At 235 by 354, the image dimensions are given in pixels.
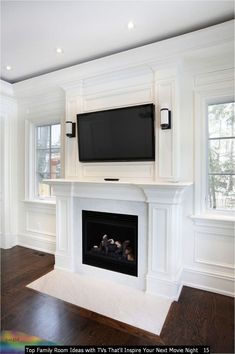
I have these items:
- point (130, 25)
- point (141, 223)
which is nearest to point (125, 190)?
point (141, 223)

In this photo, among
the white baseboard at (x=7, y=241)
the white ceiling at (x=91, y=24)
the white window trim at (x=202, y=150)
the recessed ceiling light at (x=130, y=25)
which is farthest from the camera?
the white baseboard at (x=7, y=241)

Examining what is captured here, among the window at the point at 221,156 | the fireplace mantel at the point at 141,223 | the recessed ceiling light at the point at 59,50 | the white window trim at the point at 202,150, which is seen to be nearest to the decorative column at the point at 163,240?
the fireplace mantel at the point at 141,223

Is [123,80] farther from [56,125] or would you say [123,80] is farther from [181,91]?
[56,125]

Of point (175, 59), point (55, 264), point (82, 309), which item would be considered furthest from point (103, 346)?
point (175, 59)

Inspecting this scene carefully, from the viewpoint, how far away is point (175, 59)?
2311 mm

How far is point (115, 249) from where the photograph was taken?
269 centimetres

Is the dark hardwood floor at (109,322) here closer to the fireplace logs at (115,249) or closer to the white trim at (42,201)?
the fireplace logs at (115,249)

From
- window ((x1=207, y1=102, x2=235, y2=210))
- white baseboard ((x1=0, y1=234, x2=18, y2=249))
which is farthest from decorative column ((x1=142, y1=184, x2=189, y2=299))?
white baseboard ((x1=0, y1=234, x2=18, y2=249))

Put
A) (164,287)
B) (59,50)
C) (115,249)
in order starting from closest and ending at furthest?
1. (164,287)
2. (59,50)
3. (115,249)

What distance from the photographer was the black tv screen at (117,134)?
2461mm

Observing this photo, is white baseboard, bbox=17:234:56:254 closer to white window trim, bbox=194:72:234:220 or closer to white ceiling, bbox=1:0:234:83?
white window trim, bbox=194:72:234:220

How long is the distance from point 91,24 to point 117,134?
3.86 feet

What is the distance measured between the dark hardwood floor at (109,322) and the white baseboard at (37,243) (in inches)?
37.0

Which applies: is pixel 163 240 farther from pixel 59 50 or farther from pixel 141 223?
pixel 59 50
